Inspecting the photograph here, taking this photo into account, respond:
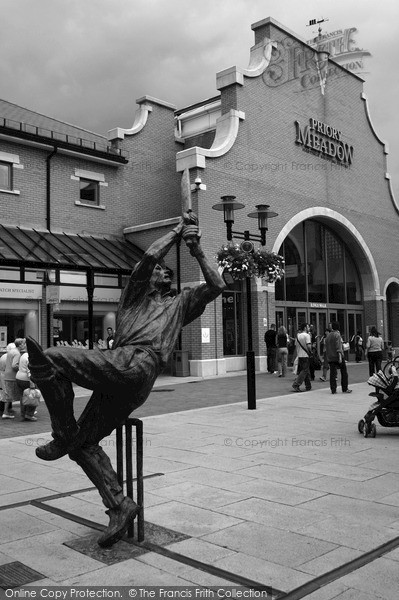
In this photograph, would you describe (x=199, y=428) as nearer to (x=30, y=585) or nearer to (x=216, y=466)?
(x=216, y=466)

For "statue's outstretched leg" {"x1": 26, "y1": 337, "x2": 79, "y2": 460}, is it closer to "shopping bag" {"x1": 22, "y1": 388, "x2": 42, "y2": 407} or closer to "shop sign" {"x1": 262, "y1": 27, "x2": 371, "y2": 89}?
"shopping bag" {"x1": 22, "y1": 388, "x2": 42, "y2": 407}

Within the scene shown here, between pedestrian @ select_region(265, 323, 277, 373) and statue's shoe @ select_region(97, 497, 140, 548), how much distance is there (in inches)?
685

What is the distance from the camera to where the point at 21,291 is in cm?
1969

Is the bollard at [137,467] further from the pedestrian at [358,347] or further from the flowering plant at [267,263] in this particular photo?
the pedestrian at [358,347]

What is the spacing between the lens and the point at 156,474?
23.3 ft

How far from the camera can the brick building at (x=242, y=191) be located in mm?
20906


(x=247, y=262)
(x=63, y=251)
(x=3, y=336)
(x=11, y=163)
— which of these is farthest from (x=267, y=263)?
(x=11, y=163)

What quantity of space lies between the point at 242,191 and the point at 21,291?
9248 mm

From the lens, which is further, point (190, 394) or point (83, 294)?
point (83, 294)

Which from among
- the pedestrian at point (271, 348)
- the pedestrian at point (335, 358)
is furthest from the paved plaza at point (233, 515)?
the pedestrian at point (271, 348)

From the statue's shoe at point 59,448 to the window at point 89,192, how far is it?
1843cm

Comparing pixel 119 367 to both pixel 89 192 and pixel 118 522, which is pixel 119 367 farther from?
pixel 89 192

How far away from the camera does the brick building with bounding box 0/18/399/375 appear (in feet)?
68.6

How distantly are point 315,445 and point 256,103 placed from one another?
61.5 feet
